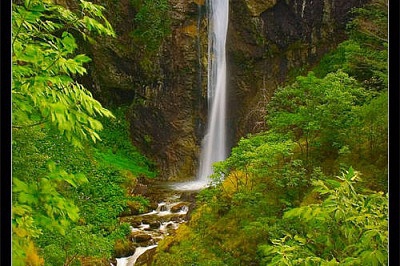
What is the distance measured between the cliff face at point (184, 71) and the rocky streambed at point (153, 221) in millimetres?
1972

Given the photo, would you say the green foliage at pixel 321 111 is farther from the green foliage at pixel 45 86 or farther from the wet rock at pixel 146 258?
the green foliage at pixel 45 86

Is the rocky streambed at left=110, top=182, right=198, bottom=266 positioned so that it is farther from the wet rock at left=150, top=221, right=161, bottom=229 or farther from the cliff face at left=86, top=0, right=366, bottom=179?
the cliff face at left=86, top=0, right=366, bottom=179

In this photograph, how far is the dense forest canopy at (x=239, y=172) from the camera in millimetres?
1397

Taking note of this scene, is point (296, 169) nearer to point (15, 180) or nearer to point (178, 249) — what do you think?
point (178, 249)

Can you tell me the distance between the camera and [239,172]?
186 inches

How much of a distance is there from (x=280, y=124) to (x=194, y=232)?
1.51 m

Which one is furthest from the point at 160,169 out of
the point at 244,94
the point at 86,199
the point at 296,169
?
the point at 296,169

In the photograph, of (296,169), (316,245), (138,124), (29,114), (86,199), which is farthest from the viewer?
(138,124)

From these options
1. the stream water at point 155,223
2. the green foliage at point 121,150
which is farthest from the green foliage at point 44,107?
the green foliage at point 121,150

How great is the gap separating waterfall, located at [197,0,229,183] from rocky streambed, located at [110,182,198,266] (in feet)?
6.03

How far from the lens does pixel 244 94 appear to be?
9883 mm

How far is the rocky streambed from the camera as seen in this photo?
221 inches

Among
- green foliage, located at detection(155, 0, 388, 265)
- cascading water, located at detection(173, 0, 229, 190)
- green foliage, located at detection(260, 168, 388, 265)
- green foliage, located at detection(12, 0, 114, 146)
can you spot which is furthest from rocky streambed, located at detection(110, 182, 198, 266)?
green foliage, located at detection(12, 0, 114, 146)

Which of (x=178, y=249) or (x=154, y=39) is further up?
(x=154, y=39)
